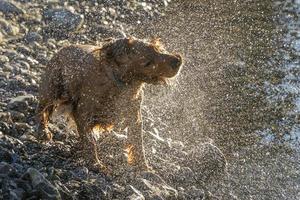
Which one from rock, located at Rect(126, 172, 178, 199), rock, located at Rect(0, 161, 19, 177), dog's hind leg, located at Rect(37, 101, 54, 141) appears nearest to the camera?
rock, located at Rect(0, 161, 19, 177)

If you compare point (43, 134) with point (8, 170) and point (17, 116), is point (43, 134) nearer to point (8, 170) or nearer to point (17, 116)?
point (17, 116)

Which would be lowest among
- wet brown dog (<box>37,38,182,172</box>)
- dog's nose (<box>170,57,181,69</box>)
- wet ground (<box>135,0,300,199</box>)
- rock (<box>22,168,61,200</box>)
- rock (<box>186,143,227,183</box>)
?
wet ground (<box>135,0,300,199</box>)

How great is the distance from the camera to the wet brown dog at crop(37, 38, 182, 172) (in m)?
6.44

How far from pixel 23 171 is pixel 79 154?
913mm

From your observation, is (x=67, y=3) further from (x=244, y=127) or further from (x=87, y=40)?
(x=244, y=127)

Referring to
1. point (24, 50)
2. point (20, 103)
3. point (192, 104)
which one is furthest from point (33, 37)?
point (192, 104)

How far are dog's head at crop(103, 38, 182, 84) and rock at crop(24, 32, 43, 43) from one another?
156 inches

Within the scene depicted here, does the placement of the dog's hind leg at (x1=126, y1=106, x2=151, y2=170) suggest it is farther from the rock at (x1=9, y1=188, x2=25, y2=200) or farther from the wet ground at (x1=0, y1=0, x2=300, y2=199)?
the rock at (x1=9, y1=188, x2=25, y2=200)

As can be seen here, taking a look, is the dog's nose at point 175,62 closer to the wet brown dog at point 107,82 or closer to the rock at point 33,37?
the wet brown dog at point 107,82

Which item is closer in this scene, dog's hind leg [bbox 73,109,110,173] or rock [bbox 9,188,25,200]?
rock [bbox 9,188,25,200]

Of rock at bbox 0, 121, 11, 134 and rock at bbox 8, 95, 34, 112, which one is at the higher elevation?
rock at bbox 0, 121, 11, 134

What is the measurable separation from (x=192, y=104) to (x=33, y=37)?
112 inches

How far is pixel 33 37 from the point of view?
10.3m

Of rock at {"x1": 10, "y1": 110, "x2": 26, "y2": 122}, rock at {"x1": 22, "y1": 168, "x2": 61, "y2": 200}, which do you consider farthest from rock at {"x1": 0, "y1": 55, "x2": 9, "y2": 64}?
rock at {"x1": 22, "y1": 168, "x2": 61, "y2": 200}
